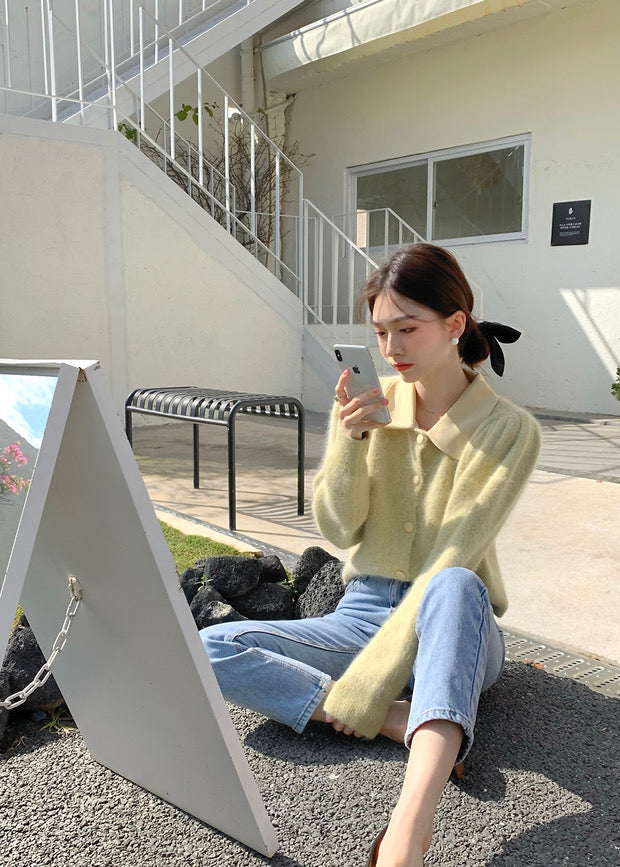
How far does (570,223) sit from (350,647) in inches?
267

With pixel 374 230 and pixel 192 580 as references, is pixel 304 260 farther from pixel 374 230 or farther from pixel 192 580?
pixel 192 580

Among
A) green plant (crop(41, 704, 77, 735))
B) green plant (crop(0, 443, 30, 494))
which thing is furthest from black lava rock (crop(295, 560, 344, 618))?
green plant (crop(0, 443, 30, 494))

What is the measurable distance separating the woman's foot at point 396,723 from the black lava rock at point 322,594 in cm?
62

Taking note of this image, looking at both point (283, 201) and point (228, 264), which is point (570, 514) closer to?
point (228, 264)

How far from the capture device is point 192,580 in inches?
110

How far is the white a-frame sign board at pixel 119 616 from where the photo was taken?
1.38 meters

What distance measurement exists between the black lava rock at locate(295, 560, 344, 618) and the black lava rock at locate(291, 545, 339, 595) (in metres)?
0.10

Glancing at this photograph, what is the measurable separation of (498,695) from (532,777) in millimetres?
412

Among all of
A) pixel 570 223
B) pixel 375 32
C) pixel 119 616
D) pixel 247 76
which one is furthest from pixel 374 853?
pixel 247 76

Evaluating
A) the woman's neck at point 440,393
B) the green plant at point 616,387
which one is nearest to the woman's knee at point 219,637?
the woman's neck at point 440,393

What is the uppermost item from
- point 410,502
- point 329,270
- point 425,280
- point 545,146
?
point 545,146

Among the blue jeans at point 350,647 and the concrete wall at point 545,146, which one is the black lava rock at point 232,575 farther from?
the concrete wall at point 545,146

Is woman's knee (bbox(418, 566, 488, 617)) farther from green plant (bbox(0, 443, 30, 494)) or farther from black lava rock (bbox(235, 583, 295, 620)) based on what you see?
black lava rock (bbox(235, 583, 295, 620))

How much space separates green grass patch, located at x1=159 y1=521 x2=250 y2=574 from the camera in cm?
340
